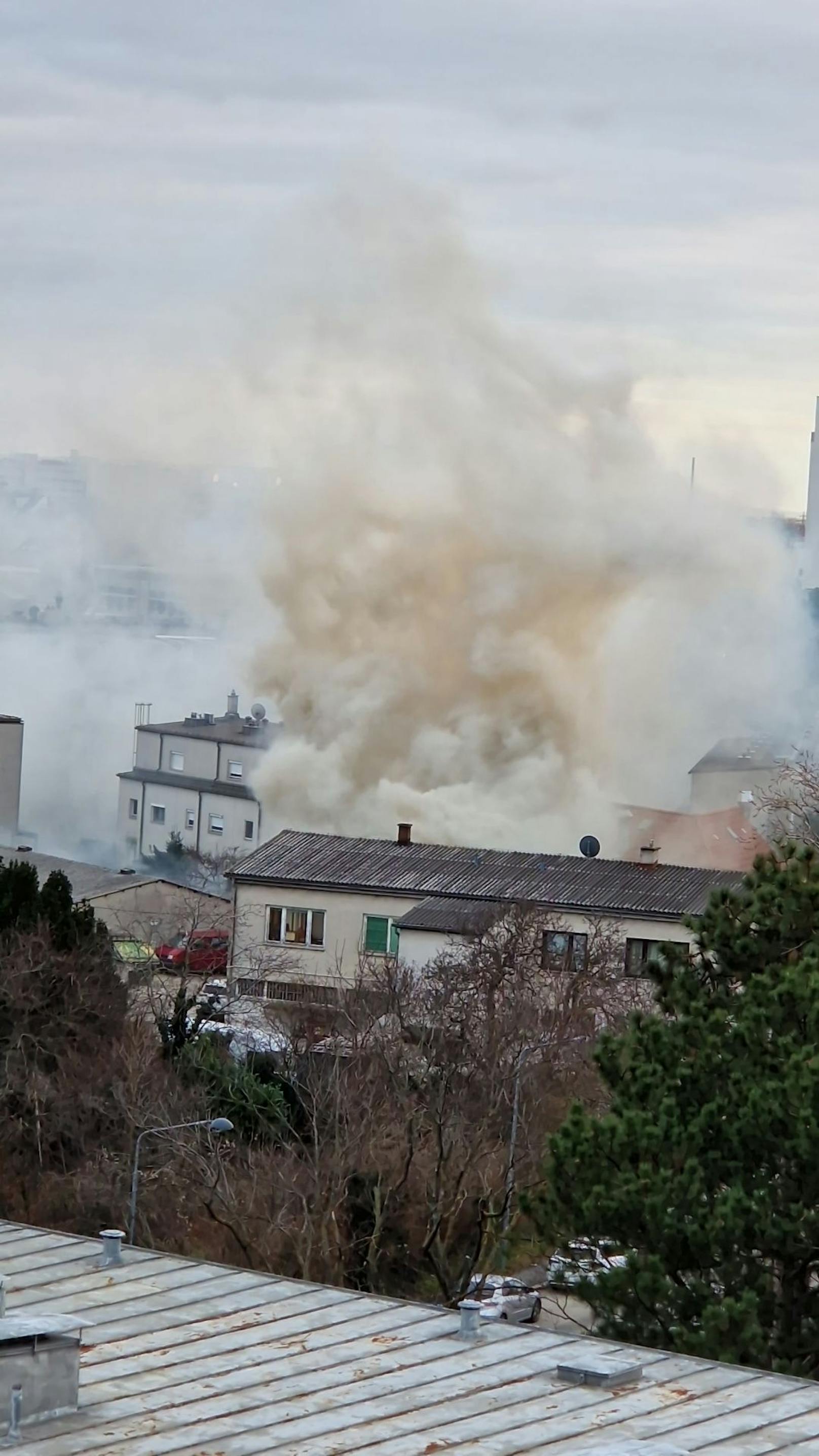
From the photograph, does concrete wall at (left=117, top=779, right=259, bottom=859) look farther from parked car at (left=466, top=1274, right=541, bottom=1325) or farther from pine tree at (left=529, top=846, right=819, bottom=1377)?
pine tree at (left=529, top=846, right=819, bottom=1377)

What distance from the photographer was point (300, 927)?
4366 centimetres

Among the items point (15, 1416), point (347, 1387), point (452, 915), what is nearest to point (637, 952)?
point (452, 915)

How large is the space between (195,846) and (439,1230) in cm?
4166

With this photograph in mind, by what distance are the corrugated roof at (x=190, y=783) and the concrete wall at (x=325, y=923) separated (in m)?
20.2

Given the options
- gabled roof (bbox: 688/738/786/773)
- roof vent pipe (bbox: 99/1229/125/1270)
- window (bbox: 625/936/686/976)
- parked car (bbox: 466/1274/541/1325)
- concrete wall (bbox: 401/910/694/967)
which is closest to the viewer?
roof vent pipe (bbox: 99/1229/125/1270)

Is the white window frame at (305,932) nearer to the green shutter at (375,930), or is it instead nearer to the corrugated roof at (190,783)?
the green shutter at (375,930)

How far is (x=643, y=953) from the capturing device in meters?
40.1

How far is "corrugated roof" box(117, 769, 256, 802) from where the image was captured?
216 ft

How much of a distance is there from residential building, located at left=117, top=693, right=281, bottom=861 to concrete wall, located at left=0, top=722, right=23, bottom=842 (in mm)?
3413

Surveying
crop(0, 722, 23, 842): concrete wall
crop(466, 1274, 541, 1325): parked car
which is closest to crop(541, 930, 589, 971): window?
crop(466, 1274, 541, 1325): parked car

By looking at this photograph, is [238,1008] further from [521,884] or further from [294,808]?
[294,808]

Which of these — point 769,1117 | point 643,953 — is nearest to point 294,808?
point 643,953

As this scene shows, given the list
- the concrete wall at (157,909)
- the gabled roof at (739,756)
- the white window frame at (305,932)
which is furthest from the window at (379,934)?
the gabled roof at (739,756)

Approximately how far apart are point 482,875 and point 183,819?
85.4 ft
